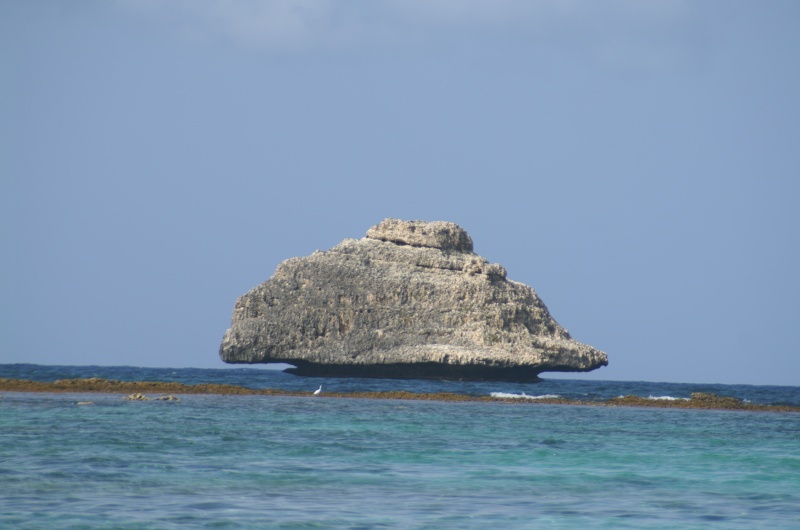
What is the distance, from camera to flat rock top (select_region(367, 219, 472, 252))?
89.6 meters

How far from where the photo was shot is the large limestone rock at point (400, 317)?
82625 mm

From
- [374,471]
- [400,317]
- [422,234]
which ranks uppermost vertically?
[422,234]

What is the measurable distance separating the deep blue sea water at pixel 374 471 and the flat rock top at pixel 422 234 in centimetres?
5262

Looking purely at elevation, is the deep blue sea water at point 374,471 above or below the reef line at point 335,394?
below

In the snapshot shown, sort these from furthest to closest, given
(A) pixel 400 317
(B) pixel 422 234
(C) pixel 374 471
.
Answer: (B) pixel 422 234, (A) pixel 400 317, (C) pixel 374 471

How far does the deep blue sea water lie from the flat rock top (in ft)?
173

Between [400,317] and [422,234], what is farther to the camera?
[422,234]

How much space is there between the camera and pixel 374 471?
2120 centimetres

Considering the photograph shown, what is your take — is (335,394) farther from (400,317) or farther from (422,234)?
(422,234)

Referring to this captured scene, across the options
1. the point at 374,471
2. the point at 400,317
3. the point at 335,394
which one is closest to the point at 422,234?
the point at 400,317

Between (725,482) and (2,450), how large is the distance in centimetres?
1445

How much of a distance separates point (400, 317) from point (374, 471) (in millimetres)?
63737

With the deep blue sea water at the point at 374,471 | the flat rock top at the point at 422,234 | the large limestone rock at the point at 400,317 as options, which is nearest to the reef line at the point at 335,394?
the deep blue sea water at the point at 374,471

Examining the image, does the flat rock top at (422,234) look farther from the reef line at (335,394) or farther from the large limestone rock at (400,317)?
the reef line at (335,394)
